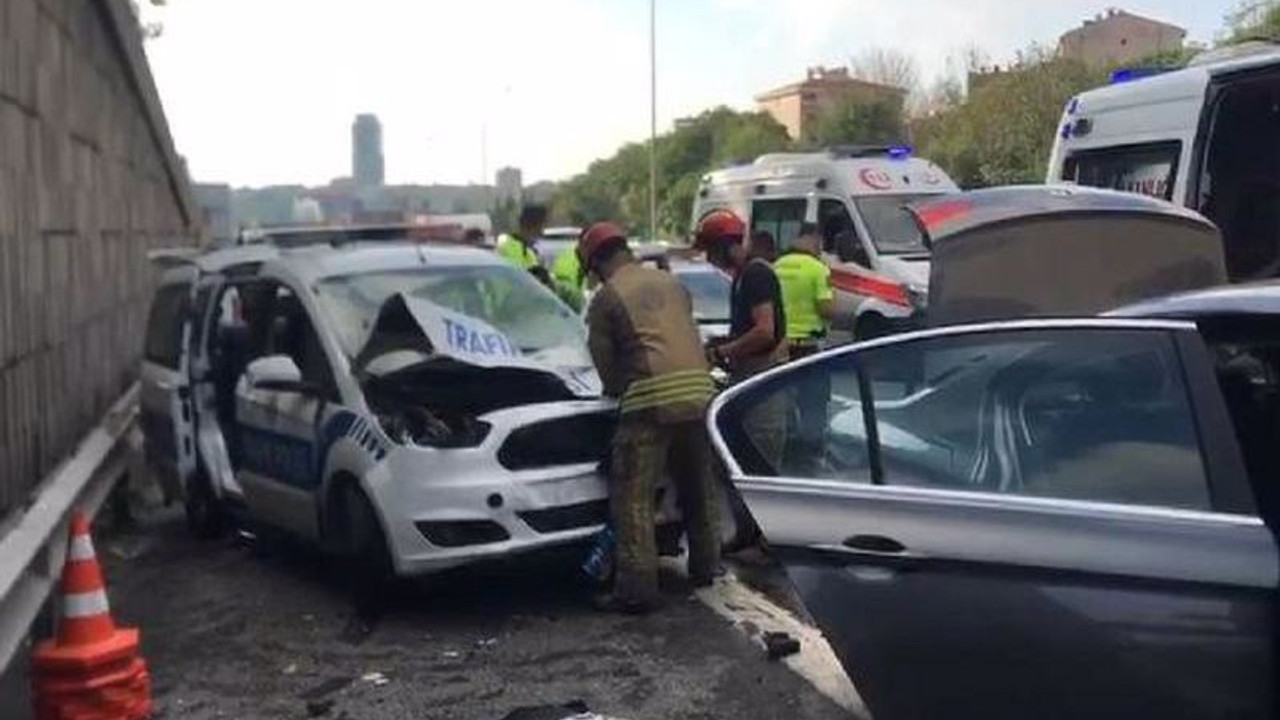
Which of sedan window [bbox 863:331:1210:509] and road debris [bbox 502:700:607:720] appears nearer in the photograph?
sedan window [bbox 863:331:1210:509]

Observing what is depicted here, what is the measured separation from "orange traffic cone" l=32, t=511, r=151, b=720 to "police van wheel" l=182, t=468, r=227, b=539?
3.74 m

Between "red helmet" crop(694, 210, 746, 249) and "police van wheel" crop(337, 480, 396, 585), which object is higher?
"red helmet" crop(694, 210, 746, 249)

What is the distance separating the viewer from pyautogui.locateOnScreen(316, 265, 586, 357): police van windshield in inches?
314

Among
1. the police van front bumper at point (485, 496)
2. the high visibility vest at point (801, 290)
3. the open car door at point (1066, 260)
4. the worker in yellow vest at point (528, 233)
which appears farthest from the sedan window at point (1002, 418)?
the worker in yellow vest at point (528, 233)

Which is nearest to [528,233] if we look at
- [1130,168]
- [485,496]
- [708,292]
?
[708,292]

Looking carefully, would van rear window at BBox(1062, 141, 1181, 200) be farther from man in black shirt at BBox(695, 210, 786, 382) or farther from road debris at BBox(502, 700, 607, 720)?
road debris at BBox(502, 700, 607, 720)

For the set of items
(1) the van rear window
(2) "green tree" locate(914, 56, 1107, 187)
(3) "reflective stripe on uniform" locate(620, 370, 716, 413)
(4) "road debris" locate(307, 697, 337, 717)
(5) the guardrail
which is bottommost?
(4) "road debris" locate(307, 697, 337, 717)

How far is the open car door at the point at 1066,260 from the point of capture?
6.68m

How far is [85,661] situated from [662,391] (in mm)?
2724

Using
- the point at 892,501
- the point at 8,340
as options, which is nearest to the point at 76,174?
the point at 8,340

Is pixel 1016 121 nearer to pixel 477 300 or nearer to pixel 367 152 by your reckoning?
pixel 477 300

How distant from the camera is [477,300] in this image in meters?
8.33

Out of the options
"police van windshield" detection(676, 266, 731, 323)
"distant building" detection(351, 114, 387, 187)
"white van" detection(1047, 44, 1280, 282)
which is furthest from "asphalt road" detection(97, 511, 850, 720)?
"distant building" detection(351, 114, 387, 187)

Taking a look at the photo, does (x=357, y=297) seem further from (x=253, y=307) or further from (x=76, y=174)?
(x=76, y=174)
